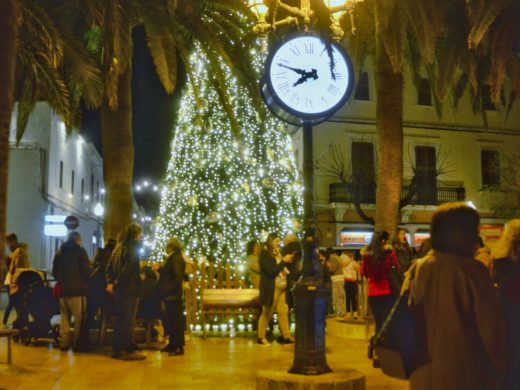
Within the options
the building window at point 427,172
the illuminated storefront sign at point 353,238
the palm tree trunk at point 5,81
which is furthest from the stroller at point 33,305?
the building window at point 427,172

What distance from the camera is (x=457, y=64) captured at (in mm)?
14172

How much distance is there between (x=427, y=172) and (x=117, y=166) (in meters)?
24.3

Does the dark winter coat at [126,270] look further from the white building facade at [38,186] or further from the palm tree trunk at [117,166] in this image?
the white building facade at [38,186]

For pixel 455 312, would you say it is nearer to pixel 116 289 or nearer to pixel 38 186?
pixel 116 289

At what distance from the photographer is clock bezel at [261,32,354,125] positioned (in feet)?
23.2

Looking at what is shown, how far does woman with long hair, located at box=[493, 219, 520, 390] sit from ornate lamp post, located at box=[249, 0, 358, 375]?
7.97 ft

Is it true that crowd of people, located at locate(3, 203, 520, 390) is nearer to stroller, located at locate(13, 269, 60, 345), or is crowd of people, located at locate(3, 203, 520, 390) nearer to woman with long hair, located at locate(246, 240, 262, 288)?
woman with long hair, located at locate(246, 240, 262, 288)

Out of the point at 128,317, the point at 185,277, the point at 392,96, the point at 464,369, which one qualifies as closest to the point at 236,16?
the point at 392,96

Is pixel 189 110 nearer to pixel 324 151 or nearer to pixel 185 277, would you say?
pixel 185 277

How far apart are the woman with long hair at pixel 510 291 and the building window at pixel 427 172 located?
2868cm

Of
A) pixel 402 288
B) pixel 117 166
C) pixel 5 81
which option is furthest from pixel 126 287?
pixel 402 288

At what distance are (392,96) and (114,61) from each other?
612 cm

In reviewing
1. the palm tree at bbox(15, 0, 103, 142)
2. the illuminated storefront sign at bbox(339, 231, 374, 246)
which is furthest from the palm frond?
the illuminated storefront sign at bbox(339, 231, 374, 246)

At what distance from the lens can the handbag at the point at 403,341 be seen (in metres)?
3.49
